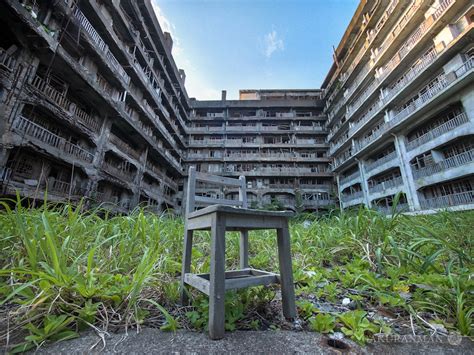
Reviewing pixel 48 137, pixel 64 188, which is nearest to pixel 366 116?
pixel 48 137

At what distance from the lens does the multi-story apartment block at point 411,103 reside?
→ 1062 centimetres

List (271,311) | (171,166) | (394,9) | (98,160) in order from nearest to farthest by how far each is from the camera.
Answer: (271,311)
(98,160)
(394,9)
(171,166)

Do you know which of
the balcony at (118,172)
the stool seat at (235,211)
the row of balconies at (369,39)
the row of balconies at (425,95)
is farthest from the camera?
the row of balconies at (369,39)

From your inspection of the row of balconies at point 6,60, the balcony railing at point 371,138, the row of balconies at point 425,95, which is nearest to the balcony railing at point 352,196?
the balcony railing at point 371,138

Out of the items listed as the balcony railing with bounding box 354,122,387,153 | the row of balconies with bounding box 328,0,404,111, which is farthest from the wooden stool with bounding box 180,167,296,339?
the row of balconies with bounding box 328,0,404,111

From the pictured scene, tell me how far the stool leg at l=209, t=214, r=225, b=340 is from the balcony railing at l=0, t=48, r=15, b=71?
32.4 ft

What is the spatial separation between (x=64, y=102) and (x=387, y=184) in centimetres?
2079

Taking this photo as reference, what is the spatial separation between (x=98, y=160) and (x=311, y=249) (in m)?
12.3

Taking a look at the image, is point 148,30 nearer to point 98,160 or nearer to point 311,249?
point 98,160

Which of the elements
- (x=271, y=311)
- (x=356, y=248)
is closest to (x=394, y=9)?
Result: (x=356, y=248)

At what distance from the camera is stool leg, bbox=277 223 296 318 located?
1.35m

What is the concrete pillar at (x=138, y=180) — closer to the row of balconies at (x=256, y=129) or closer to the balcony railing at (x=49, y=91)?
the balcony railing at (x=49, y=91)

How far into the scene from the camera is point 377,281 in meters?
1.70

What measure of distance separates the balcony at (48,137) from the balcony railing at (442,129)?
19.7 m
